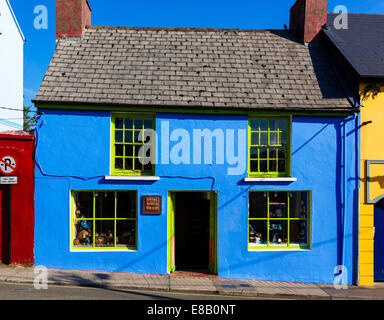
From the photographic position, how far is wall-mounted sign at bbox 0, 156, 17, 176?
31.1ft

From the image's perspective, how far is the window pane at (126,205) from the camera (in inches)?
386

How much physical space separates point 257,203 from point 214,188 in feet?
5.06

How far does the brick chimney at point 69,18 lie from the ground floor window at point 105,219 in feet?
19.9

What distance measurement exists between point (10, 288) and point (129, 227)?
349cm

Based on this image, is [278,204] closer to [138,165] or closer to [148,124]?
[138,165]

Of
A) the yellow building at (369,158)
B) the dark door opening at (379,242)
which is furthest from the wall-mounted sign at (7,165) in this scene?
the dark door opening at (379,242)

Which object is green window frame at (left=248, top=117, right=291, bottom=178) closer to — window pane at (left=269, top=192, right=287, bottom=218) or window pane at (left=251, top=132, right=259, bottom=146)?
A: window pane at (left=251, top=132, right=259, bottom=146)

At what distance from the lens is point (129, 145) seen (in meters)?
9.80

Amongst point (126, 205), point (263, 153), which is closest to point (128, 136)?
point (126, 205)

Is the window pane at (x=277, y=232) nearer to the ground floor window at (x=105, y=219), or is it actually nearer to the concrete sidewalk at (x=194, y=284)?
the concrete sidewalk at (x=194, y=284)

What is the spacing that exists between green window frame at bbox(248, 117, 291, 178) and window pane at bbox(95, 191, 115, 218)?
452 cm
